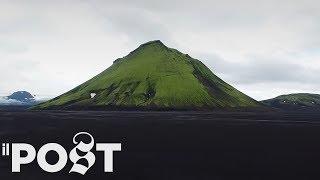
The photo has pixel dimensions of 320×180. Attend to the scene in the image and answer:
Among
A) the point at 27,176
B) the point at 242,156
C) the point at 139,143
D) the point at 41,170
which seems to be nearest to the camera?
the point at 27,176

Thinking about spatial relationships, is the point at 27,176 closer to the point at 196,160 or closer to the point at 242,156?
the point at 196,160

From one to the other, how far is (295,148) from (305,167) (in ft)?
91.8

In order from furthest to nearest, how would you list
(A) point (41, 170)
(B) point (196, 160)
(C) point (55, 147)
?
(C) point (55, 147) < (B) point (196, 160) < (A) point (41, 170)

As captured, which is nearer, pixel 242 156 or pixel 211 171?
pixel 211 171

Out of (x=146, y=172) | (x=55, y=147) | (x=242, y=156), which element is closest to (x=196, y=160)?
(x=242, y=156)

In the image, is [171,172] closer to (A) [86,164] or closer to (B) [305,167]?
(A) [86,164]

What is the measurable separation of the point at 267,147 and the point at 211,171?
113 feet

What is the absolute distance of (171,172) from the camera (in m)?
57.4

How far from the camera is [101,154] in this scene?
74.1m

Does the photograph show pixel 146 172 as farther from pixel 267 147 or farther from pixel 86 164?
pixel 267 147

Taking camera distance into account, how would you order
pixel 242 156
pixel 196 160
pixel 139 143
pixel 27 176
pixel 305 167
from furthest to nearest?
pixel 139 143 < pixel 242 156 < pixel 196 160 < pixel 305 167 < pixel 27 176

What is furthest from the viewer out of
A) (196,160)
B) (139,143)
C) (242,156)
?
(139,143)

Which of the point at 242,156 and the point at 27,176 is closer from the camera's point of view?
the point at 27,176

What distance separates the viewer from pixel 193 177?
54.2 meters
